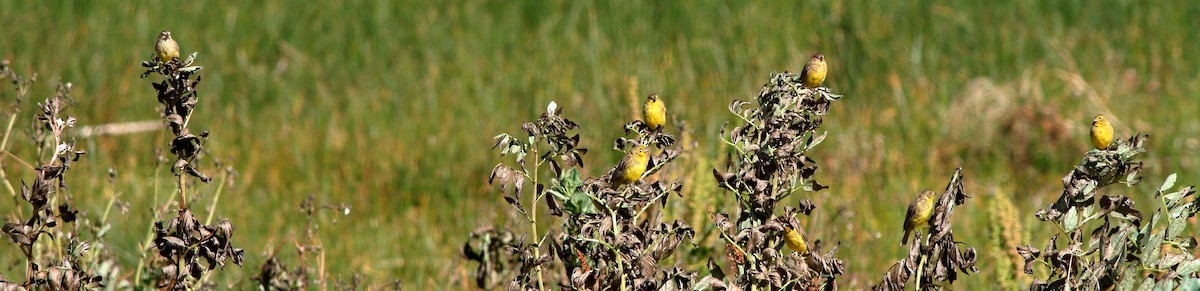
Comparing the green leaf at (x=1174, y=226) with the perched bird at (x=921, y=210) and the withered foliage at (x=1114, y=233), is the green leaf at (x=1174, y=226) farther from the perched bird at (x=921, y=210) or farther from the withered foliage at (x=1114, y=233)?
the perched bird at (x=921, y=210)

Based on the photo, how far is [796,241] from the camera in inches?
96.2

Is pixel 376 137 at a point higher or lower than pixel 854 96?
lower

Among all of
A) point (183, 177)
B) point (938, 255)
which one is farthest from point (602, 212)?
point (183, 177)

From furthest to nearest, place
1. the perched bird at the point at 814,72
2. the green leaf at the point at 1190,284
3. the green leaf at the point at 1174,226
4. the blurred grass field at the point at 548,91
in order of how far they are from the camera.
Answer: the blurred grass field at the point at 548,91, the perched bird at the point at 814,72, the green leaf at the point at 1174,226, the green leaf at the point at 1190,284

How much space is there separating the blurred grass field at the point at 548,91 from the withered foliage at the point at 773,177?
6.39ft

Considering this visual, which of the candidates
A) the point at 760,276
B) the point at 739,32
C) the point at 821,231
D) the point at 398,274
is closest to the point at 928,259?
the point at 760,276

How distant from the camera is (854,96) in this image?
20.7 feet

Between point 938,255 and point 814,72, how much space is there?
369 mm

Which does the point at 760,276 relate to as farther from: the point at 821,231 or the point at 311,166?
the point at 311,166

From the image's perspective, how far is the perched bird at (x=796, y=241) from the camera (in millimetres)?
2418

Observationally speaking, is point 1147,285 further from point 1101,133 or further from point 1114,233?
point 1101,133

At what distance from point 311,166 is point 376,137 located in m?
0.38

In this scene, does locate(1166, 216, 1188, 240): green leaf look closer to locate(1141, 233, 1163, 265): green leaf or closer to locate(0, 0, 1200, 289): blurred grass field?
locate(1141, 233, 1163, 265): green leaf

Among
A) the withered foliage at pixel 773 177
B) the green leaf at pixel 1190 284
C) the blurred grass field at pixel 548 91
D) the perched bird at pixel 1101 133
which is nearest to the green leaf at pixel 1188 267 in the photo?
the green leaf at pixel 1190 284
